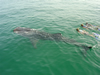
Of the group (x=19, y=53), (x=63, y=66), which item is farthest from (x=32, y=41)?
(x=63, y=66)

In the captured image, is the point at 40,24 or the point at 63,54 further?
the point at 40,24

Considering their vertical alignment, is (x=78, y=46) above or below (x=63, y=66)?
above

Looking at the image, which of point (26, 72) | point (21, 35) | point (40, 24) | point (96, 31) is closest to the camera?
point (26, 72)

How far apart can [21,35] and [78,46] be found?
29.6ft

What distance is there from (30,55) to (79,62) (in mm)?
5834

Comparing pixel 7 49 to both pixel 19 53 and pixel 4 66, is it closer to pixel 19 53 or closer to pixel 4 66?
pixel 19 53

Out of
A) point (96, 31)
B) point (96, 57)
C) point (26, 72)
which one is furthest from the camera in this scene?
point (96, 31)

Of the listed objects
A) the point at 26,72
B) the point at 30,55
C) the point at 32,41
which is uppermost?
the point at 32,41

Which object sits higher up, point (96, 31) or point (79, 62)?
point (96, 31)

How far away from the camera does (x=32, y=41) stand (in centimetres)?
1124

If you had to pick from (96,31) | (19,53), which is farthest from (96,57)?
(19,53)

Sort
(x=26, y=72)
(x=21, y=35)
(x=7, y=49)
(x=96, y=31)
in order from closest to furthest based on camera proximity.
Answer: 1. (x=26, y=72)
2. (x=7, y=49)
3. (x=21, y=35)
4. (x=96, y=31)

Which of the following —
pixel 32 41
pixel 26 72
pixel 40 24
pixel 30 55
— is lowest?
pixel 26 72

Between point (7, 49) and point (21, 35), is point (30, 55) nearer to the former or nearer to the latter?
point (7, 49)
